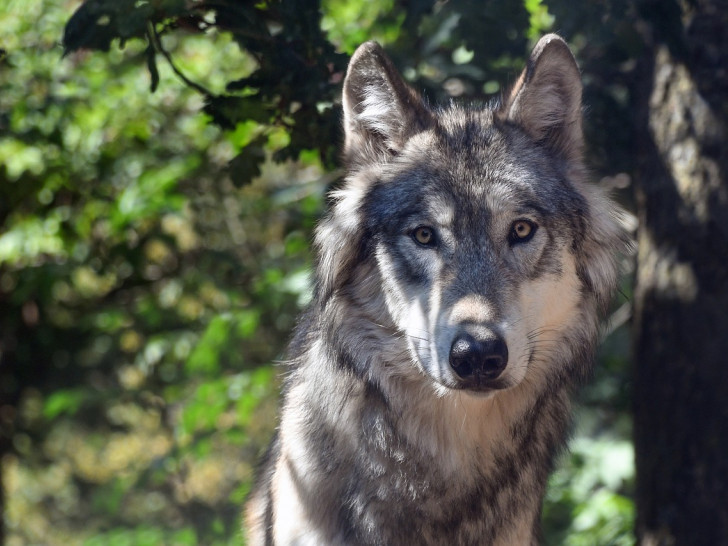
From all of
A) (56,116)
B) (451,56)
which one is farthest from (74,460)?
(451,56)

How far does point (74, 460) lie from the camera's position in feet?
32.4

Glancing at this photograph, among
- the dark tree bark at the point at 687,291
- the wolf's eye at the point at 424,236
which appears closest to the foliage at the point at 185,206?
the dark tree bark at the point at 687,291

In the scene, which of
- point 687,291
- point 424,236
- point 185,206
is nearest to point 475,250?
point 424,236

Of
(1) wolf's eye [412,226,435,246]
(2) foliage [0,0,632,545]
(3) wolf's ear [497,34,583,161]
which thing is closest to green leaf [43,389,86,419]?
(2) foliage [0,0,632,545]

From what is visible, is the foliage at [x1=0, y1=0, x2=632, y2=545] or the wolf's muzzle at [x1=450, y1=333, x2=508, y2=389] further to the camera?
the foliage at [x1=0, y1=0, x2=632, y2=545]

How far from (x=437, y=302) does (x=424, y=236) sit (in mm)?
292

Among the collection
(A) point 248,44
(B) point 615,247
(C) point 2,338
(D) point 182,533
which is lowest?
(D) point 182,533

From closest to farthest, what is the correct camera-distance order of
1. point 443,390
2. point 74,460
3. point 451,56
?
1. point 443,390
2. point 451,56
3. point 74,460

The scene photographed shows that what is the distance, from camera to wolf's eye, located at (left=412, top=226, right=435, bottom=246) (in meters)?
2.85

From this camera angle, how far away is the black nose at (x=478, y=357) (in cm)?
247

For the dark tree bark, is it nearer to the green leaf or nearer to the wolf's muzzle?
the wolf's muzzle

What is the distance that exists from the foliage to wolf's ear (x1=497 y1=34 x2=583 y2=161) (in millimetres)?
499

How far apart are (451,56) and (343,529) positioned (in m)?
2.76

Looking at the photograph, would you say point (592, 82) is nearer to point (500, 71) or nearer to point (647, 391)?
point (500, 71)
